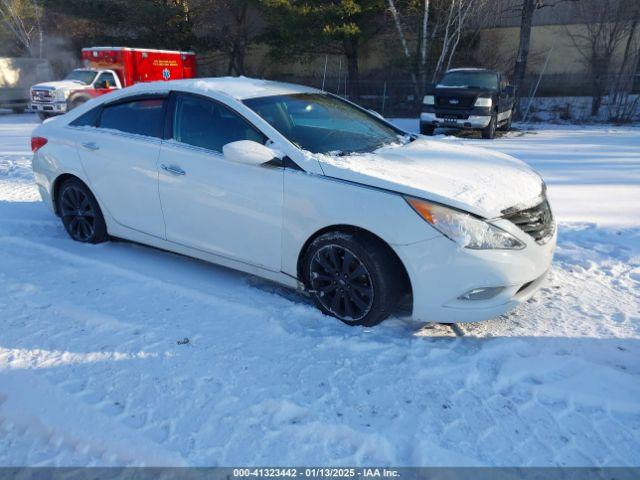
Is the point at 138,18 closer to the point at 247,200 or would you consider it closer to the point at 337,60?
the point at 337,60

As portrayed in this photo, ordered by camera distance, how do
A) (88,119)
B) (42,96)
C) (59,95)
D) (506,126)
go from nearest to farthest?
1. (88,119)
2. (506,126)
3. (59,95)
4. (42,96)

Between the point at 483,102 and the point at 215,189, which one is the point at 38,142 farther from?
the point at 483,102

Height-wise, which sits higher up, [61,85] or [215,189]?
[61,85]

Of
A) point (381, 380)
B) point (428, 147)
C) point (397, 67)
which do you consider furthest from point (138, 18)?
point (381, 380)

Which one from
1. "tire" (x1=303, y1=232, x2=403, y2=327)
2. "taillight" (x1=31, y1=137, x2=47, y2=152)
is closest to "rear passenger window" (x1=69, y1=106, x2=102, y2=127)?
"taillight" (x1=31, y1=137, x2=47, y2=152)

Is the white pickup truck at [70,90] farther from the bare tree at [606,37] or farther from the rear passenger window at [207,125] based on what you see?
the bare tree at [606,37]

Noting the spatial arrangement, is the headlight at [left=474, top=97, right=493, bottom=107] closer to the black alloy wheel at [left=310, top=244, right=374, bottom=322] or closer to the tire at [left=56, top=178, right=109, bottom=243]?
the tire at [left=56, top=178, right=109, bottom=243]

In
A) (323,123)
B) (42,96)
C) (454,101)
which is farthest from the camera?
(42,96)

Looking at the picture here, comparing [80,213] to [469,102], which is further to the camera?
[469,102]

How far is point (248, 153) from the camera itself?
3.57m

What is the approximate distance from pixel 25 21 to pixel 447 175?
33.6 metres

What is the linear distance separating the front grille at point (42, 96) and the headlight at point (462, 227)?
18115 millimetres

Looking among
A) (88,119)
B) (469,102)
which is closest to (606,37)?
(469,102)

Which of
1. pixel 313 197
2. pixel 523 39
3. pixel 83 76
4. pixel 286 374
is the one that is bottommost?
pixel 286 374
